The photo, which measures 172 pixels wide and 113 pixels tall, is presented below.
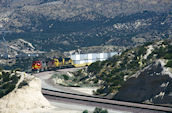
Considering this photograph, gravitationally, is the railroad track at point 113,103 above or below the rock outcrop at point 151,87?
below

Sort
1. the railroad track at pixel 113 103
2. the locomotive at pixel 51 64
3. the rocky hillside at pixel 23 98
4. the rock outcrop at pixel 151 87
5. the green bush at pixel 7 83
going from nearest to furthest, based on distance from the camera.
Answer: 1. the railroad track at pixel 113 103
2. the rocky hillside at pixel 23 98
3. the rock outcrop at pixel 151 87
4. the green bush at pixel 7 83
5. the locomotive at pixel 51 64

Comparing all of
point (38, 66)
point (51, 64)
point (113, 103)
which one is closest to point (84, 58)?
point (51, 64)

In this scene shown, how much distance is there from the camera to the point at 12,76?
2371 inches

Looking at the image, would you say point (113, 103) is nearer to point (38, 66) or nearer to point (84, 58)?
point (38, 66)

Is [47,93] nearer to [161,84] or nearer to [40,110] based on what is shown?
[40,110]

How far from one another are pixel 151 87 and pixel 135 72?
16.3 m

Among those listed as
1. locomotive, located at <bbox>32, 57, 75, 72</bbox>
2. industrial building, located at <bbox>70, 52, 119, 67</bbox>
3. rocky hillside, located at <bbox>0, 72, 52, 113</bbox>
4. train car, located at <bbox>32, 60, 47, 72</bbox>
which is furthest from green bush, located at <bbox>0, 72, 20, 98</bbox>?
industrial building, located at <bbox>70, 52, 119, 67</bbox>

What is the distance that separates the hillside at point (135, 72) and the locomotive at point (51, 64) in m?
12.5

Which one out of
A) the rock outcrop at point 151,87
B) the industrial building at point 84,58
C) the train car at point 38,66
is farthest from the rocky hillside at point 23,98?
the industrial building at point 84,58

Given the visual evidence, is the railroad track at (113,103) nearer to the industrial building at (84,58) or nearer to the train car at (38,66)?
the train car at (38,66)

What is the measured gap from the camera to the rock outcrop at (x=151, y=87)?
5031cm

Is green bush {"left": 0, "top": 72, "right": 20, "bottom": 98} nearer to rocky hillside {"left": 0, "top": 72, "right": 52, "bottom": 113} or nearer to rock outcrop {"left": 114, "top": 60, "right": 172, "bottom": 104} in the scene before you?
rocky hillside {"left": 0, "top": 72, "right": 52, "bottom": 113}

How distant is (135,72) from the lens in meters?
69.6

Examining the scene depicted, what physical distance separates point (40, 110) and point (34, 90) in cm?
426
